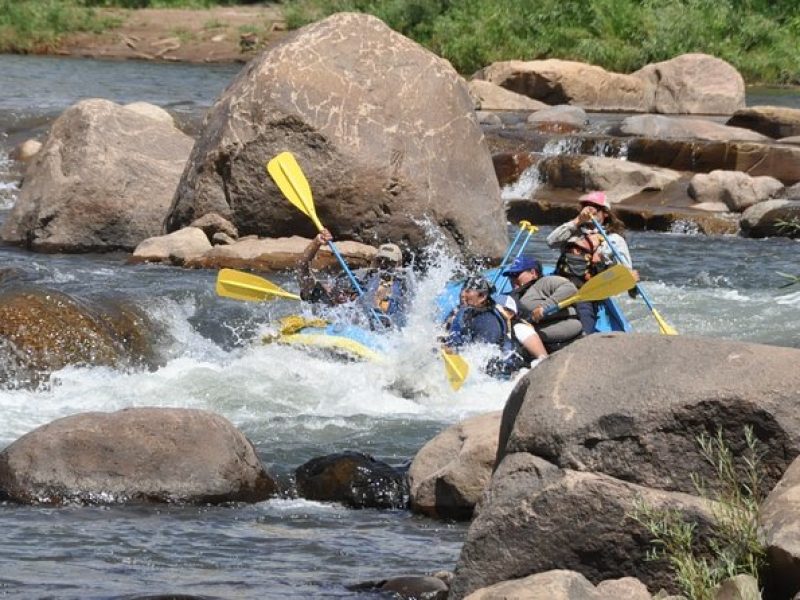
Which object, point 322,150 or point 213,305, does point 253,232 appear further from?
point 213,305

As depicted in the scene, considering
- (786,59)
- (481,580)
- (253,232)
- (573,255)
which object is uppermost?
(481,580)

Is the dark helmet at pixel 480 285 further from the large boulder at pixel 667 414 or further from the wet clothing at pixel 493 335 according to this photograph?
the large boulder at pixel 667 414

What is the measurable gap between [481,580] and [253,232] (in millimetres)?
8226

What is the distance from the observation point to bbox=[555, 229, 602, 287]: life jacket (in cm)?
1002

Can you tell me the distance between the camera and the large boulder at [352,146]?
498 inches

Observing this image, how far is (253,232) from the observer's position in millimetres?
13094

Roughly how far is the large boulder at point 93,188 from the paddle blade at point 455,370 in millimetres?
4793

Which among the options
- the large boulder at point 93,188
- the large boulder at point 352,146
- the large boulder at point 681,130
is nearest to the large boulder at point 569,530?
the large boulder at point 352,146

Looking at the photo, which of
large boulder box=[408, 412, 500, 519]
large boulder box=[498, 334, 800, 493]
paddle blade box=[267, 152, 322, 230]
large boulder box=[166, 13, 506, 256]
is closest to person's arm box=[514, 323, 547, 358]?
paddle blade box=[267, 152, 322, 230]

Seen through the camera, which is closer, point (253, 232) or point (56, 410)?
point (56, 410)

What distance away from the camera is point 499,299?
9.90m

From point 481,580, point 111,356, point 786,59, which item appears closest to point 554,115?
point 786,59

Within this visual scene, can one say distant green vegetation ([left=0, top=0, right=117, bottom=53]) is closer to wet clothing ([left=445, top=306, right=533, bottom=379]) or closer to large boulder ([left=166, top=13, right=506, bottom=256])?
large boulder ([left=166, top=13, right=506, bottom=256])

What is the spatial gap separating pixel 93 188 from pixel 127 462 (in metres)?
6.82
